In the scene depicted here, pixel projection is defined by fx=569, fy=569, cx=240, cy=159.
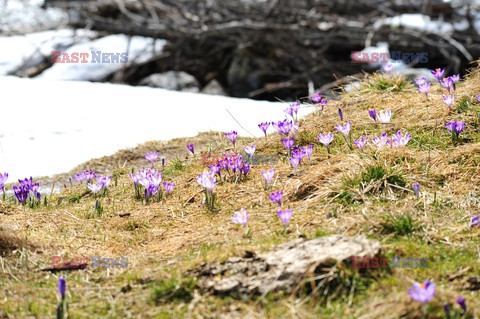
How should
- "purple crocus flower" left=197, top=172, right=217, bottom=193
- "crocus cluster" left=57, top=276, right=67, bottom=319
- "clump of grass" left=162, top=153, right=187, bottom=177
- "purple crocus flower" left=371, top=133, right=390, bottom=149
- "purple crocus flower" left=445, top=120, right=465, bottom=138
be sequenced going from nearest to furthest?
"crocus cluster" left=57, top=276, right=67, bottom=319 → "purple crocus flower" left=197, top=172, right=217, bottom=193 → "purple crocus flower" left=371, top=133, right=390, bottom=149 → "purple crocus flower" left=445, top=120, right=465, bottom=138 → "clump of grass" left=162, top=153, right=187, bottom=177

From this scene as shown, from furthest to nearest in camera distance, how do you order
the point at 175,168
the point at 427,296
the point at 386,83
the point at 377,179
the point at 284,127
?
the point at 386,83 → the point at 175,168 → the point at 284,127 → the point at 377,179 → the point at 427,296

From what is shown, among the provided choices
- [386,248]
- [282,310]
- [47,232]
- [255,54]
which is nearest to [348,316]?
[282,310]

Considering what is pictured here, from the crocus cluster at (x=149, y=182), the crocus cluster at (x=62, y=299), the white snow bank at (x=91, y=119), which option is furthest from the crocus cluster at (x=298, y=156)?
the white snow bank at (x=91, y=119)

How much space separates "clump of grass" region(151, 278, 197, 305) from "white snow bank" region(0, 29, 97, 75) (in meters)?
10.2

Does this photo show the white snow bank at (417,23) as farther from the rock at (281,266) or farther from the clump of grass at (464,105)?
the rock at (281,266)

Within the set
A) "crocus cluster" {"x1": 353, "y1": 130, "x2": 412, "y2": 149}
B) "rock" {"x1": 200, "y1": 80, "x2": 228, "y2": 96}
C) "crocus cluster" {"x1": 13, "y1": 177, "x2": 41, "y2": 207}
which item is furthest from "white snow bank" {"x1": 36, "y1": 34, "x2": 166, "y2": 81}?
"crocus cluster" {"x1": 353, "y1": 130, "x2": 412, "y2": 149}

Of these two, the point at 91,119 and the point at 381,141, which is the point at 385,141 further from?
the point at 91,119

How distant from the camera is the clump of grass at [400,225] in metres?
3.09

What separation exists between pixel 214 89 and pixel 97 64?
3073mm

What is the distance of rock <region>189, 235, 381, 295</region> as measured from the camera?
2.63 meters

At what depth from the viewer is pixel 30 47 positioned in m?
12.7

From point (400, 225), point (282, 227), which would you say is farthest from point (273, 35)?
point (400, 225)

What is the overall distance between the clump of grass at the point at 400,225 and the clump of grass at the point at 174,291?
1119mm

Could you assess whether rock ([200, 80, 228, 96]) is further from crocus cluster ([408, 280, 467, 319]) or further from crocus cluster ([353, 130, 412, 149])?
crocus cluster ([408, 280, 467, 319])
